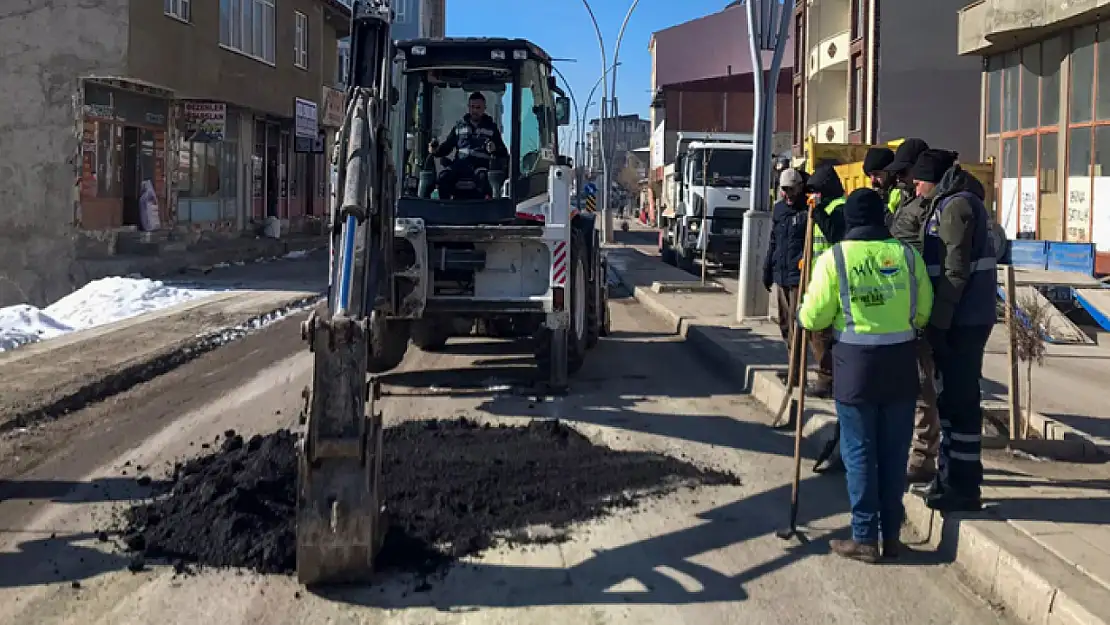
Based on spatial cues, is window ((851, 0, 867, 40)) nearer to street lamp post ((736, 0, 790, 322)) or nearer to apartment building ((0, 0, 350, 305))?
apartment building ((0, 0, 350, 305))

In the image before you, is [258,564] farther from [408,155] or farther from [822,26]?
[822,26]

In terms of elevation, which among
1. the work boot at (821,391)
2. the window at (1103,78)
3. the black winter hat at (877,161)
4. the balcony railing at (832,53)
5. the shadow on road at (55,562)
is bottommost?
the shadow on road at (55,562)

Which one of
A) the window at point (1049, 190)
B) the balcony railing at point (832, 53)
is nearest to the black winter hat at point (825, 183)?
the window at point (1049, 190)

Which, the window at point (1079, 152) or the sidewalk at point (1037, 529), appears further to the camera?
the window at point (1079, 152)

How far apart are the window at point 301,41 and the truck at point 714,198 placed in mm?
12958

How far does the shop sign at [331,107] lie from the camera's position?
35.8m

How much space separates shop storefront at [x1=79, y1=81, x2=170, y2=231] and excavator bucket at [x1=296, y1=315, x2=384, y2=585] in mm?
19414

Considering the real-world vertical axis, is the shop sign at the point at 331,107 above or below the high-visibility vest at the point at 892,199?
above

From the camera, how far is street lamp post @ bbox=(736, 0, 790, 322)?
14.3 m

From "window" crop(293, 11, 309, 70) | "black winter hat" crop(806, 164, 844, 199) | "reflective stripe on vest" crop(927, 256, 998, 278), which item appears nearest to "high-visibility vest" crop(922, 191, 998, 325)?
"reflective stripe on vest" crop(927, 256, 998, 278)

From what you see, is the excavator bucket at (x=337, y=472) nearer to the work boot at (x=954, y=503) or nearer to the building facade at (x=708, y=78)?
the work boot at (x=954, y=503)

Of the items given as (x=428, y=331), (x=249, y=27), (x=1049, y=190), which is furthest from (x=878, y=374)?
(x=249, y=27)

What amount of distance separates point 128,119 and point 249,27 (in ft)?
18.8

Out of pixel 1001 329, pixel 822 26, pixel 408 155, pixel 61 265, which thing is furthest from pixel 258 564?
pixel 822 26
